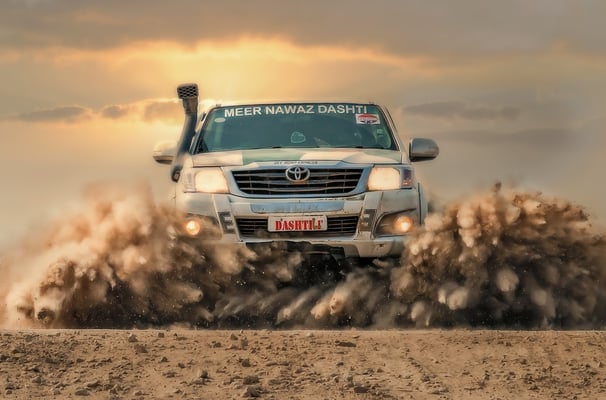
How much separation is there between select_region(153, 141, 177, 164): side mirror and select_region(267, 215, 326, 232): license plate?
5.25 ft

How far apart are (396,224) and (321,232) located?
69cm

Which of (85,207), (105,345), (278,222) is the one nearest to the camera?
(105,345)

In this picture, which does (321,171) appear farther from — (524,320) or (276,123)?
(524,320)

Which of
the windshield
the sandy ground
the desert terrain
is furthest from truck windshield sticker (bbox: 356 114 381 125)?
the sandy ground

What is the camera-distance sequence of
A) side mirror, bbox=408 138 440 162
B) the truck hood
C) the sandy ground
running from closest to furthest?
the sandy ground < the truck hood < side mirror, bbox=408 138 440 162

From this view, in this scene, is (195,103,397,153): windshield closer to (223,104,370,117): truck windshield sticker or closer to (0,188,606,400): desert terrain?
(223,104,370,117): truck windshield sticker

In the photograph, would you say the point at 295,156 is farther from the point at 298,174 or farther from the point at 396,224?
the point at 396,224

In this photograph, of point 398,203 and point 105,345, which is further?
point 398,203

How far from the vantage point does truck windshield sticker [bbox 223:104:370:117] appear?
1270cm

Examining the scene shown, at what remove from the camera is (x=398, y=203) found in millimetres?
11234

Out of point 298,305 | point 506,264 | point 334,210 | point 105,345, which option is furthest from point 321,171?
point 105,345

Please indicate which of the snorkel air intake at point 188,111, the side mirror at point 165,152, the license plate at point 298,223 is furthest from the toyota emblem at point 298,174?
the snorkel air intake at point 188,111

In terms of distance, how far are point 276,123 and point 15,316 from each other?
3.08 metres

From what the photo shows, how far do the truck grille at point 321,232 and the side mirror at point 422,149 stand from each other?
3.67 ft
